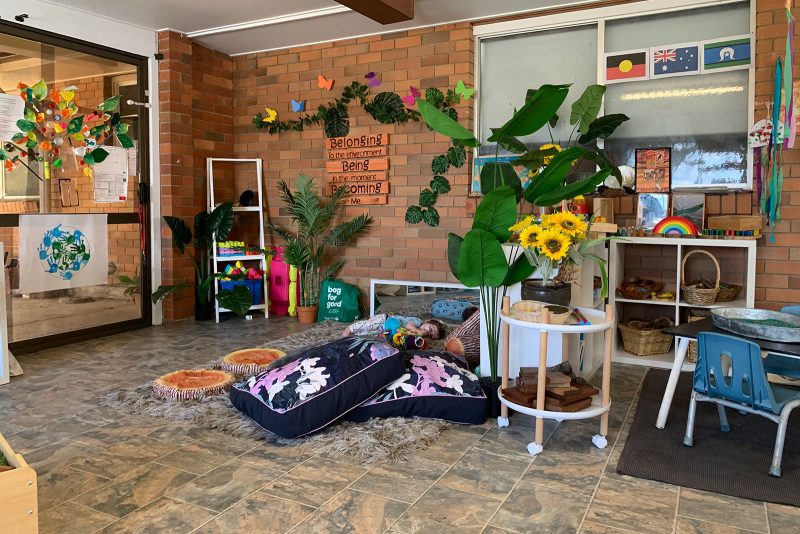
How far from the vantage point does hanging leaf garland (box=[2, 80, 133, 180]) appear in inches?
183

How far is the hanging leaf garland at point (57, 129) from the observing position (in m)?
4.66

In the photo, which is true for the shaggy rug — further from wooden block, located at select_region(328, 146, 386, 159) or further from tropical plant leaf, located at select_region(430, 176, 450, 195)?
wooden block, located at select_region(328, 146, 386, 159)

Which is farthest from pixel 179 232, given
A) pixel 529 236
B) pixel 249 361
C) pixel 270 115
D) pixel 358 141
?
pixel 529 236

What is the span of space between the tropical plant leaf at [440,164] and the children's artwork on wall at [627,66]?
4.67ft

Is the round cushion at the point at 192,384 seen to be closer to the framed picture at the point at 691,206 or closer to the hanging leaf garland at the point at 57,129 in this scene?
the hanging leaf garland at the point at 57,129

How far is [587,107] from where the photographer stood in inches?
177

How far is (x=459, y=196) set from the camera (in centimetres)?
546

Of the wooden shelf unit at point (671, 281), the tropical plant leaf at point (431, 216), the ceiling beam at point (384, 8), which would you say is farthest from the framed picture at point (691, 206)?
the ceiling beam at point (384, 8)

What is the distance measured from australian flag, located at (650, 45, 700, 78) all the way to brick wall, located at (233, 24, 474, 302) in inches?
58.0

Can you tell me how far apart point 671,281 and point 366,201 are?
8.89 feet

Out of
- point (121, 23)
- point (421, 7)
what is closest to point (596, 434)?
point (421, 7)

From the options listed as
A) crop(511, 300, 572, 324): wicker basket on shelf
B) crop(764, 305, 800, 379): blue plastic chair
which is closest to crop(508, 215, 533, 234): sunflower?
crop(511, 300, 572, 324): wicker basket on shelf

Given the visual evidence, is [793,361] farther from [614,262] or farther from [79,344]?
[79,344]

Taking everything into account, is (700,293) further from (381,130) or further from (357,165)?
(357,165)
